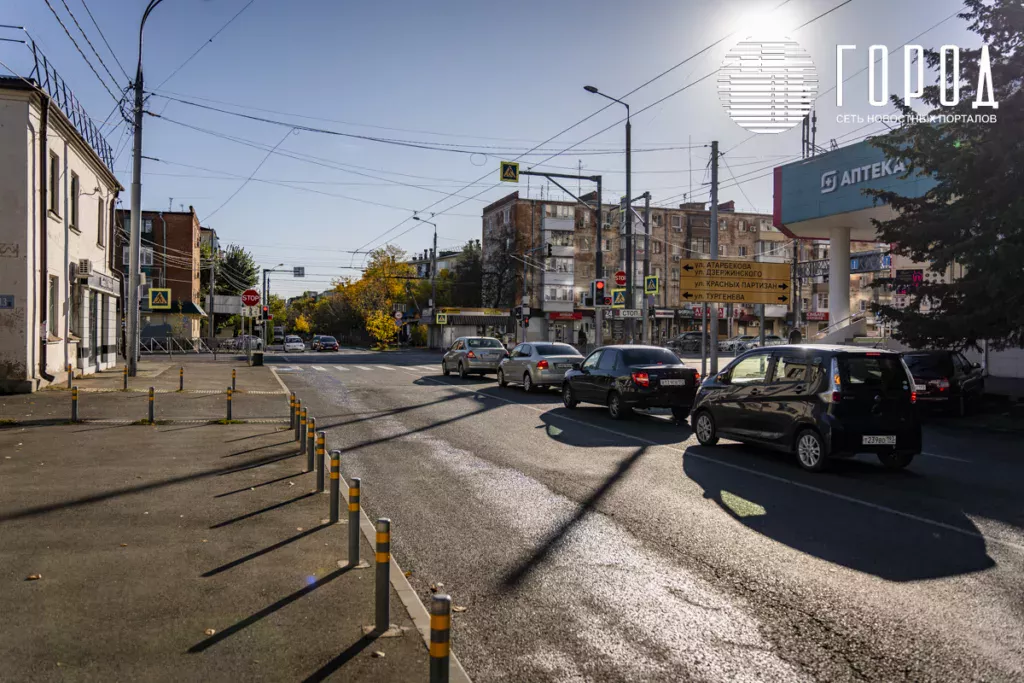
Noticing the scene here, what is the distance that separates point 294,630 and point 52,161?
21.0 metres

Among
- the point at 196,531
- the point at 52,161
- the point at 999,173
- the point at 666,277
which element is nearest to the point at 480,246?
the point at 666,277

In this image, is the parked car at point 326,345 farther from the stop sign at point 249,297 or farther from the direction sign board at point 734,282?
the direction sign board at point 734,282

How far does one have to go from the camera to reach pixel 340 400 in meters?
20.1

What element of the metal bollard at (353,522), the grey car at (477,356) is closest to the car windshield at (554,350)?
the grey car at (477,356)

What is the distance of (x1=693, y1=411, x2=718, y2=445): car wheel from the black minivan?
4.06 feet

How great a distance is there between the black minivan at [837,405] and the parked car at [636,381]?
473cm

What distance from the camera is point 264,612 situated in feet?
15.9

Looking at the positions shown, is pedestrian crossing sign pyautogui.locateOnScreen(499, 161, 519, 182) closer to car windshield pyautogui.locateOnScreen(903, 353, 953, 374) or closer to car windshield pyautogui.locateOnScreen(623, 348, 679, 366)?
car windshield pyautogui.locateOnScreen(623, 348, 679, 366)

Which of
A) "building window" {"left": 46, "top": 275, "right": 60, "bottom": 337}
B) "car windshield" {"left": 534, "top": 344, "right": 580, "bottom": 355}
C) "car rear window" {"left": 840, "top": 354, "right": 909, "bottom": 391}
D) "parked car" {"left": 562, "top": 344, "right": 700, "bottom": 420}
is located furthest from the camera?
"car windshield" {"left": 534, "top": 344, "right": 580, "bottom": 355}

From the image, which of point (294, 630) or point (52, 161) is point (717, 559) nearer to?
point (294, 630)

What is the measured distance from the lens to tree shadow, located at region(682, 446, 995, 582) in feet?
19.8

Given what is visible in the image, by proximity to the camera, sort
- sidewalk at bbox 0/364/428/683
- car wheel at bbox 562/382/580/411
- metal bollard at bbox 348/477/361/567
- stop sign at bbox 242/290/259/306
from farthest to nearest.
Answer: stop sign at bbox 242/290/259/306, car wheel at bbox 562/382/580/411, metal bollard at bbox 348/477/361/567, sidewalk at bbox 0/364/428/683

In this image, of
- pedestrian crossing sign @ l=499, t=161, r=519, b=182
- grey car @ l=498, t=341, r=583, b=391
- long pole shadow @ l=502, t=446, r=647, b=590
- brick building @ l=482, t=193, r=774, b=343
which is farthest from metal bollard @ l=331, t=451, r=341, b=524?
brick building @ l=482, t=193, r=774, b=343

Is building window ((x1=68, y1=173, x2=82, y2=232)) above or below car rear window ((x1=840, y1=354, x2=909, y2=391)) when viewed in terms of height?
above
